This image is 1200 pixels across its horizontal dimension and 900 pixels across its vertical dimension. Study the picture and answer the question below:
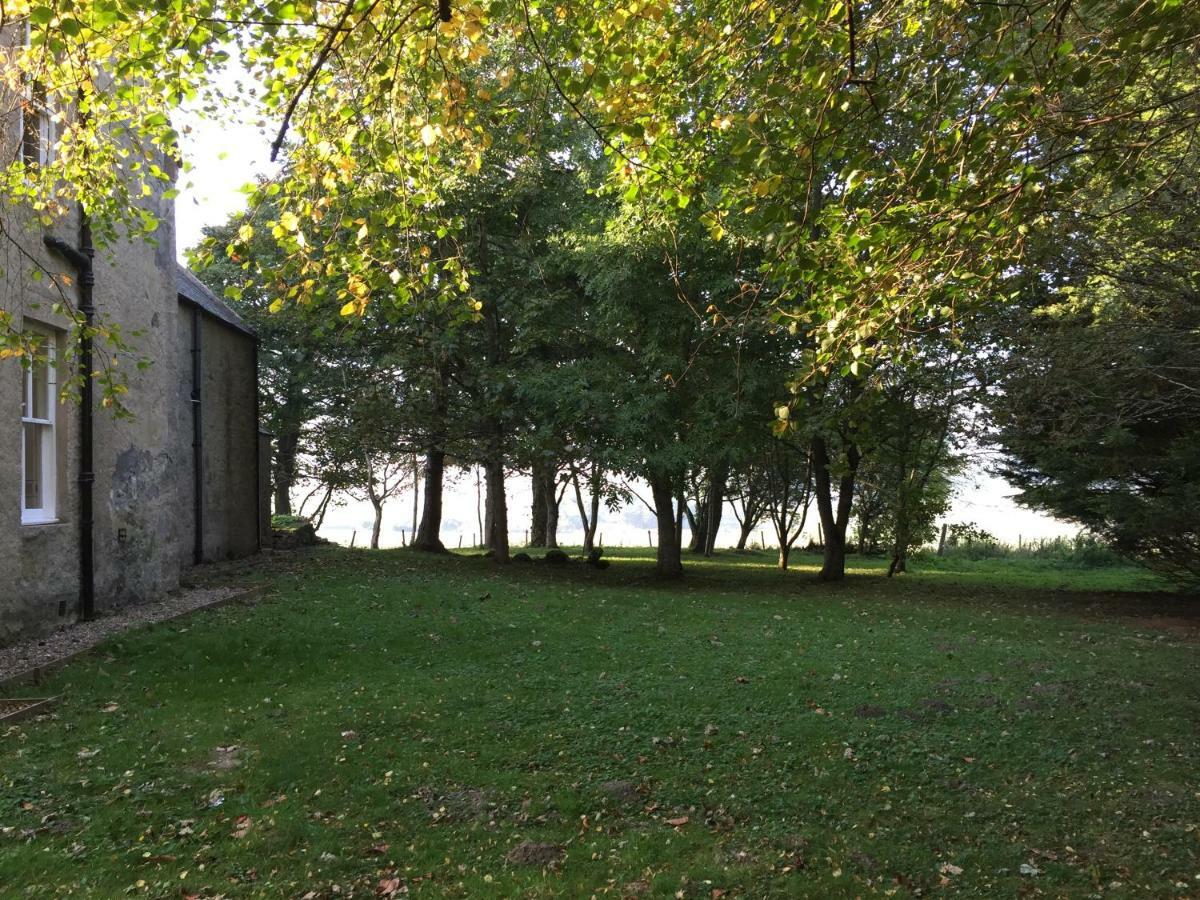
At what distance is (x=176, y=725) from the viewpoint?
6.87 metres

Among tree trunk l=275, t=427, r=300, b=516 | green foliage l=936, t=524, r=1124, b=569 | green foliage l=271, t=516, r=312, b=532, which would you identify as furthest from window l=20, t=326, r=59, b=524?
green foliage l=936, t=524, r=1124, b=569

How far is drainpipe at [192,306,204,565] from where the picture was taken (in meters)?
16.7

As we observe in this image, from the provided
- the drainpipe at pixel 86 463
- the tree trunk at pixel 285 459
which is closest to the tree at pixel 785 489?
the drainpipe at pixel 86 463

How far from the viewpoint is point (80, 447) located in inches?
403

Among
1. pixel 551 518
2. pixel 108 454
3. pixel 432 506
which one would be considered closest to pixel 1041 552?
pixel 551 518

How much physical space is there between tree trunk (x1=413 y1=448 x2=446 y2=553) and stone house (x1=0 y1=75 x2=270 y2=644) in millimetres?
9199

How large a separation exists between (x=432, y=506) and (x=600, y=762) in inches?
669

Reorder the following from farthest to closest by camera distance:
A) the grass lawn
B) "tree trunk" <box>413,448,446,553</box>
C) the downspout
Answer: "tree trunk" <box>413,448,446,553</box>
the downspout
the grass lawn

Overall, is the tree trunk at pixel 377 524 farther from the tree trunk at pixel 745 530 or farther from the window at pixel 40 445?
the window at pixel 40 445

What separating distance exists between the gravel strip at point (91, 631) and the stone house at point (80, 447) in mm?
200

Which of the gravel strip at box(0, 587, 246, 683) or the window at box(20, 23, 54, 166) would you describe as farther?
the gravel strip at box(0, 587, 246, 683)

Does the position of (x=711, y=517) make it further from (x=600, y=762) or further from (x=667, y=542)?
(x=600, y=762)

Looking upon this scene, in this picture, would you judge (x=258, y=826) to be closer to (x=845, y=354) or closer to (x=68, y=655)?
(x=68, y=655)

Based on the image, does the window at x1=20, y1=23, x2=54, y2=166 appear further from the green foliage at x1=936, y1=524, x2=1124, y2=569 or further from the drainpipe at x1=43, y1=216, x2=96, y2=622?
the green foliage at x1=936, y1=524, x2=1124, y2=569
